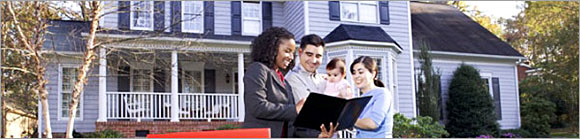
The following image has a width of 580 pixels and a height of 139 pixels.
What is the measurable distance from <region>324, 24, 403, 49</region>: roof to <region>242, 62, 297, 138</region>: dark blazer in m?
9.21

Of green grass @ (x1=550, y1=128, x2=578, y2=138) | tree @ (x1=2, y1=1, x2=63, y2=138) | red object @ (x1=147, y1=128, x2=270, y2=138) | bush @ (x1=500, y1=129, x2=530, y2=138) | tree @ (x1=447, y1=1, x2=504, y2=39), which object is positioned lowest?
green grass @ (x1=550, y1=128, x2=578, y2=138)

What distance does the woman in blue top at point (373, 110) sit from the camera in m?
2.64

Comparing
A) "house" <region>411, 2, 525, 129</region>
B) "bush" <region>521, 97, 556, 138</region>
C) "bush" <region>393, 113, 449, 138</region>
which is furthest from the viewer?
"bush" <region>521, 97, 556, 138</region>

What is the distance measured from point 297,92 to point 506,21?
24.5 metres

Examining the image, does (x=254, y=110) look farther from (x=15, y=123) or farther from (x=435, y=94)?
(x=15, y=123)

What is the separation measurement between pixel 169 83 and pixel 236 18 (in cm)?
206

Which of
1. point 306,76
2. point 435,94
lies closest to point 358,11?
point 435,94

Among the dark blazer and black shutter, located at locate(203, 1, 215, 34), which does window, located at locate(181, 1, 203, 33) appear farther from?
the dark blazer

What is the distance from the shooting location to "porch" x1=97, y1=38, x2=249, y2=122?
34.4 feet

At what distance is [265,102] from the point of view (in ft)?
7.34

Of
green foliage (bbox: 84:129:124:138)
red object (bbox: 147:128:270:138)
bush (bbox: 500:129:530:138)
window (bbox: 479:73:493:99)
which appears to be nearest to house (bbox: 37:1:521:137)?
green foliage (bbox: 84:129:124:138)

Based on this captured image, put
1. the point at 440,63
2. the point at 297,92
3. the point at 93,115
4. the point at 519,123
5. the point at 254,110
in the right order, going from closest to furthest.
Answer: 1. the point at 254,110
2. the point at 297,92
3. the point at 93,115
4. the point at 440,63
5. the point at 519,123

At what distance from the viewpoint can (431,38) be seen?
574 inches

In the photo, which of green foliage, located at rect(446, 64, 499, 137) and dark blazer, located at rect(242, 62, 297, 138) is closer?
dark blazer, located at rect(242, 62, 297, 138)
